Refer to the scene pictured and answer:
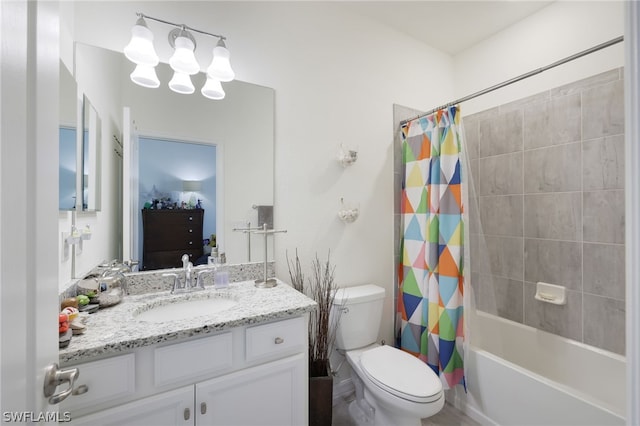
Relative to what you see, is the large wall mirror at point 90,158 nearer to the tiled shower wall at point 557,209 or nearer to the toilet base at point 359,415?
the toilet base at point 359,415

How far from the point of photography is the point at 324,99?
1875 millimetres

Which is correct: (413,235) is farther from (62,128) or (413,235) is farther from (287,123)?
(62,128)

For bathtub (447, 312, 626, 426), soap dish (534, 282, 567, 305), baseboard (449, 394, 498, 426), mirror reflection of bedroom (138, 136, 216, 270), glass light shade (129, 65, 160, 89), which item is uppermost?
glass light shade (129, 65, 160, 89)

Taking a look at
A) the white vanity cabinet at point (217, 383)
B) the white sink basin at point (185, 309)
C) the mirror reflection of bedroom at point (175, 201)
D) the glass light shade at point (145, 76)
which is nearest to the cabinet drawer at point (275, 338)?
the white vanity cabinet at point (217, 383)

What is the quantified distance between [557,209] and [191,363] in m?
2.33

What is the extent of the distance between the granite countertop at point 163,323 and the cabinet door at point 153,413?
19 cm

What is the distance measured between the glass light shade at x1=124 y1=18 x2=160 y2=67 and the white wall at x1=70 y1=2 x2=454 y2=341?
0.38 ft

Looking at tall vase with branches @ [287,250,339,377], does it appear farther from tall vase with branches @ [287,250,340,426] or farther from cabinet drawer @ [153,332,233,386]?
cabinet drawer @ [153,332,233,386]

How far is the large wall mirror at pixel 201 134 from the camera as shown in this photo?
52.6 inches

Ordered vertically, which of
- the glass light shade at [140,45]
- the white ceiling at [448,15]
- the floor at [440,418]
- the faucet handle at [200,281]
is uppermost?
the white ceiling at [448,15]

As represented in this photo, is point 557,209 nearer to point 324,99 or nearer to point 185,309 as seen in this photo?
point 324,99

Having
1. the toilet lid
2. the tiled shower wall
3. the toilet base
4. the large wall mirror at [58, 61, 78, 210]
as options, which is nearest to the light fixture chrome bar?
the large wall mirror at [58, 61, 78, 210]

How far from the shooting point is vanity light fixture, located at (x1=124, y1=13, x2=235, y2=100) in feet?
4.18

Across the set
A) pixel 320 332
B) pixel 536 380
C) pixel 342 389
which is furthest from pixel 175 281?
pixel 536 380
